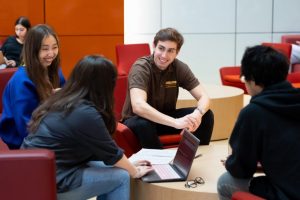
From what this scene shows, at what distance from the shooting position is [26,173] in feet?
6.86

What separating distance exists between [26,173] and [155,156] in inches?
48.3

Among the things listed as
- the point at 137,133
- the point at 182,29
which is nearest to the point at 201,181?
the point at 137,133

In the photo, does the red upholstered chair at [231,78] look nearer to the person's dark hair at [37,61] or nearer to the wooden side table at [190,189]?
the wooden side table at [190,189]

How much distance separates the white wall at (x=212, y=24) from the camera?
26.0 ft

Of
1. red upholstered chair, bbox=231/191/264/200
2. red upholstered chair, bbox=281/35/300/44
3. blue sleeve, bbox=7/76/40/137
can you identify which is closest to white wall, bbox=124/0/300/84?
red upholstered chair, bbox=281/35/300/44

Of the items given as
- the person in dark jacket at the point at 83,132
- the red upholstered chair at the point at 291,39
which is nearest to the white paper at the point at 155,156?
the person in dark jacket at the point at 83,132

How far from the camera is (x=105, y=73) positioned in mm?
2471

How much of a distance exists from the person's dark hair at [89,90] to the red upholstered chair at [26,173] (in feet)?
1.27

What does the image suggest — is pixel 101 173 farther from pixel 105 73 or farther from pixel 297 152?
pixel 297 152

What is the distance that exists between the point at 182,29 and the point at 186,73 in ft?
14.0

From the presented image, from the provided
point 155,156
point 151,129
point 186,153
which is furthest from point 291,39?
point 186,153

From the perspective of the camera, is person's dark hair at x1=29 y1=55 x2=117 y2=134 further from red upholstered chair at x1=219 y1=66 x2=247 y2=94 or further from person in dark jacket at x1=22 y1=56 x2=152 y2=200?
red upholstered chair at x1=219 y1=66 x2=247 y2=94

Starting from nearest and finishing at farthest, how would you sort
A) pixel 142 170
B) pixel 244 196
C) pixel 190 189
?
pixel 244 196
pixel 190 189
pixel 142 170

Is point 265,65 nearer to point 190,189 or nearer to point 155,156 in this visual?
point 190,189
